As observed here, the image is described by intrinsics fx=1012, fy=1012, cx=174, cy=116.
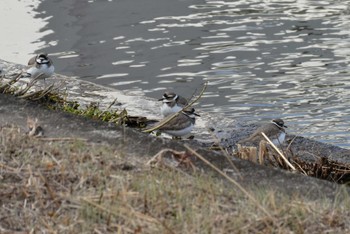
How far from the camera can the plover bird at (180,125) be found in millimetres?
10414

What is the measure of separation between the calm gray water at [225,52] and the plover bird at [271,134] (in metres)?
2.07

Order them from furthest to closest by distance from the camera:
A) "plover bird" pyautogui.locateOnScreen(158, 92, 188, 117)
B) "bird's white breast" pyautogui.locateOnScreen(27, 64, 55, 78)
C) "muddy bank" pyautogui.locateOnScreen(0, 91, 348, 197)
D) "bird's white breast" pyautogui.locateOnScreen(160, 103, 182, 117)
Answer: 1. "bird's white breast" pyautogui.locateOnScreen(27, 64, 55, 78)
2. "plover bird" pyautogui.locateOnScreen(158, 92, 188, 117)
3. "bird's white breast" pyautogui.locateOnScreen(160, 103, 182, 117)
4. "muddy bank" pyautogui.locateOnScreen(0, 91, 348, 197)

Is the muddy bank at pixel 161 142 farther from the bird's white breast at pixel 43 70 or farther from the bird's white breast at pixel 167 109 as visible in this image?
the bird's white breast at pixel 43 70

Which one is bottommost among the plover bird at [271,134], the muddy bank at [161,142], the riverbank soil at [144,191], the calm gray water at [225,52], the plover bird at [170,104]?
the calm gray water at [225,52]

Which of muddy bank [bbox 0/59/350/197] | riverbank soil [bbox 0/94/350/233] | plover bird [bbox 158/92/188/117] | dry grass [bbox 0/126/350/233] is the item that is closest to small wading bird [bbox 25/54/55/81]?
plover bird [bbox 158/92/188/117]

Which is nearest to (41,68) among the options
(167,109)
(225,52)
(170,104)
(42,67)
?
(42,67)

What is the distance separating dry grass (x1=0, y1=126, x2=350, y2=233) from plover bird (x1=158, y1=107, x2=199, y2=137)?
4022 millimetres

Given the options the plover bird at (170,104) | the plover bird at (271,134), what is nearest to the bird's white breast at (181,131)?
the plover bird at (170,104)

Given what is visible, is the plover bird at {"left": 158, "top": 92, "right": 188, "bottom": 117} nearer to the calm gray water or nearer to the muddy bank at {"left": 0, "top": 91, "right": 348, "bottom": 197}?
the calm gray water

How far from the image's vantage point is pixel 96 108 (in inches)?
412

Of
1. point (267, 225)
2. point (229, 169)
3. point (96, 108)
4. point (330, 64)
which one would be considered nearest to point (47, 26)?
point (330, 64)

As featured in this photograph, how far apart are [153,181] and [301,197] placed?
871mm

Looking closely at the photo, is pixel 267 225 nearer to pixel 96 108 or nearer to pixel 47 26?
pixel 96 108

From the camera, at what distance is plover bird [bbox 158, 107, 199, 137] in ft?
34.2
